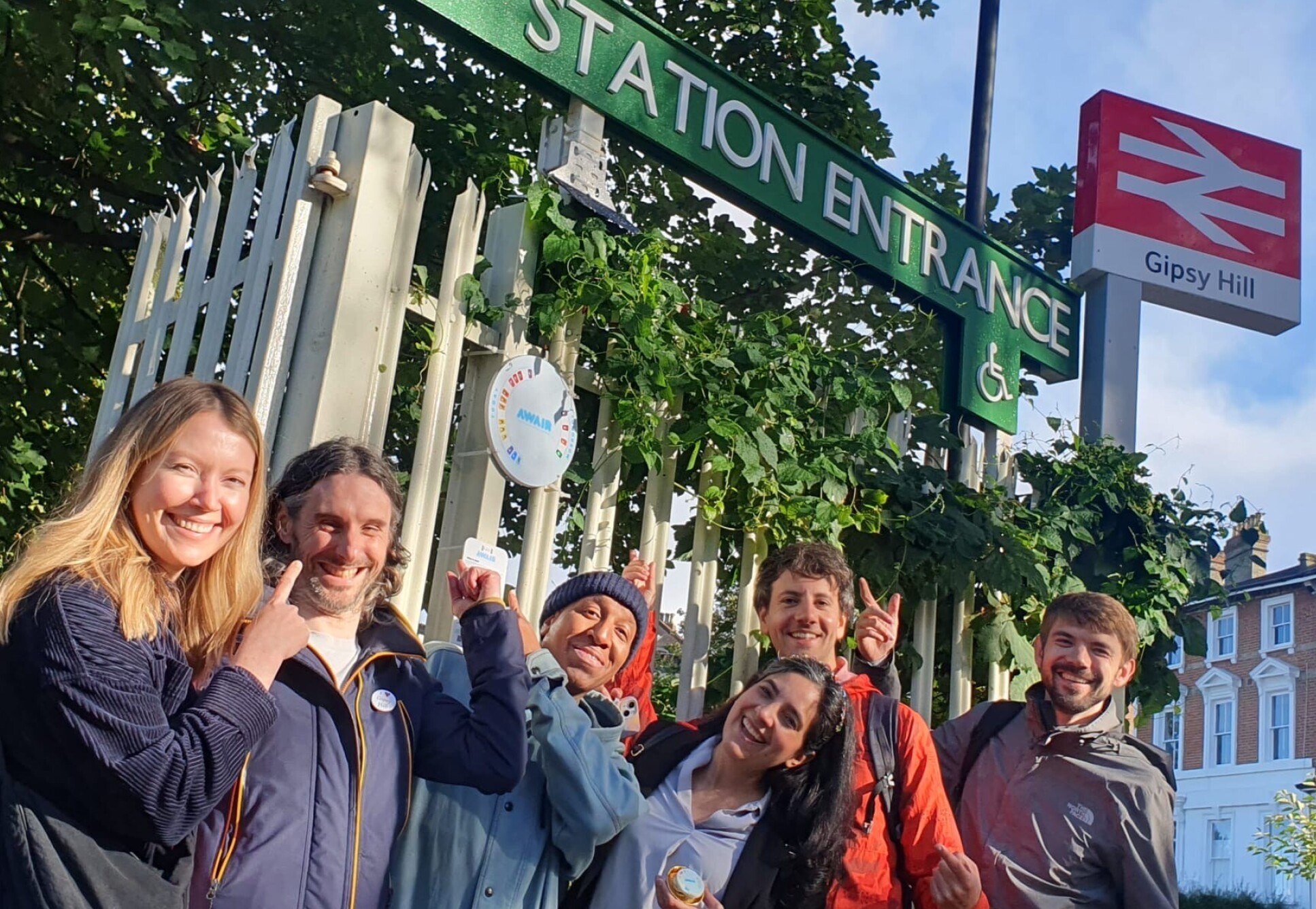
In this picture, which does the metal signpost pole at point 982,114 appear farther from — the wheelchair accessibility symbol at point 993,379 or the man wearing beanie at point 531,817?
the man wearing beanie at point 531,817

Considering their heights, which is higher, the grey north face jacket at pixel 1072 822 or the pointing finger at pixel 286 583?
the pointing finger at pixel 286 583

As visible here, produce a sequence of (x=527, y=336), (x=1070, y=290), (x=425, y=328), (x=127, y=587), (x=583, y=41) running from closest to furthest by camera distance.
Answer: (x=127, y=587) < (x=425, y=328) < (x=527, y=336) < (x=583, y=41) < (x=1070, y=290)

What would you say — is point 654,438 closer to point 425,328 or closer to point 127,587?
point 425,328

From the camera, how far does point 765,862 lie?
278cm

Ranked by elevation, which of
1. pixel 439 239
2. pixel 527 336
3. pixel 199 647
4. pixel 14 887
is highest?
pixel 439 239

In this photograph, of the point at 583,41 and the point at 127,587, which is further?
the point at 583,41

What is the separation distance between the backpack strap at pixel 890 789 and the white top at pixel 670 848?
0.29m

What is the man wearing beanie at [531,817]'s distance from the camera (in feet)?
7.98

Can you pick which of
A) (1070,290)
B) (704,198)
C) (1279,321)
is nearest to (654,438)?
(1070,290)

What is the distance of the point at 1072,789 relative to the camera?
3.30 metres

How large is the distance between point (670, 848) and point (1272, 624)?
36.9 meters

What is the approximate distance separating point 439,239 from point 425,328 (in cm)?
220

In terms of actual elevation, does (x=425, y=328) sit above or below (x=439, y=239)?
below

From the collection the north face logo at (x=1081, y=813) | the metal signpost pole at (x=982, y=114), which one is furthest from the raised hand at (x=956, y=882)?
the metal signpost pole at (x=982, y=114)
